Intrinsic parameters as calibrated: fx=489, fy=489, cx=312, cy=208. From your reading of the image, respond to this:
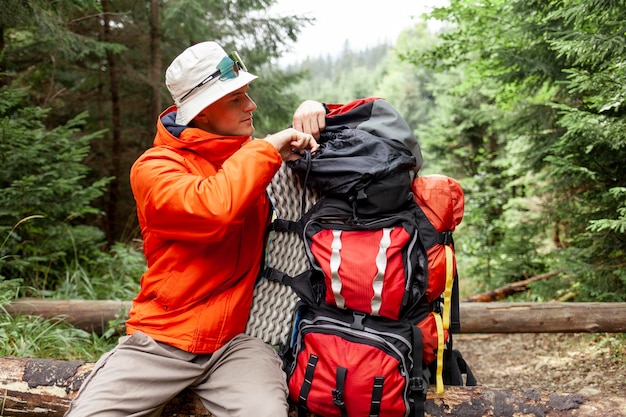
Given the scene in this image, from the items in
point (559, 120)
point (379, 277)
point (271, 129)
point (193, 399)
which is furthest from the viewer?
point (271, 129)

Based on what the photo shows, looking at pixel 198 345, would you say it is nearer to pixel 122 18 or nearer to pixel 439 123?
pixel 122 18

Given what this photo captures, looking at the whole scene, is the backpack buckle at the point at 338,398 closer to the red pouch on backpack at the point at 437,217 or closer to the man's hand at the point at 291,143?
the red pouch on backpack at the point at 437,217

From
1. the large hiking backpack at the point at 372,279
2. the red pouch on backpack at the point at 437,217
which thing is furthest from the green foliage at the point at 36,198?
the red pouch on backpack at the point at 437,217

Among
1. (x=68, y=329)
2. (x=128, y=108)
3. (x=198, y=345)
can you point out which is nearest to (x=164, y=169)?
(x=198, y=345)

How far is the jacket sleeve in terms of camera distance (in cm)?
226

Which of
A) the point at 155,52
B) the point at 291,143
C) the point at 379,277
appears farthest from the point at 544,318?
the point at 155,52

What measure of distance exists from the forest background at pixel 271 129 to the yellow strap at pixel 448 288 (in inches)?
103

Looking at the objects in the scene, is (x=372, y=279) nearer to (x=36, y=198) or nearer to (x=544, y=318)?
(x=544, y=318)

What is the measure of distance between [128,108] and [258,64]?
3.08m

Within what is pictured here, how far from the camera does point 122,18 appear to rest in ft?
29.5

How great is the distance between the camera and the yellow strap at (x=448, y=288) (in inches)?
95.7

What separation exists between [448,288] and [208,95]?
1.59 metres

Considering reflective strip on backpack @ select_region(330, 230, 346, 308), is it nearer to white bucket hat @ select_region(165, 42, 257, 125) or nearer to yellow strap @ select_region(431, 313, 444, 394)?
yellow strap @ select_region(431, 313, 444, 394)

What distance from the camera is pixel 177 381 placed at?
2.46 m
